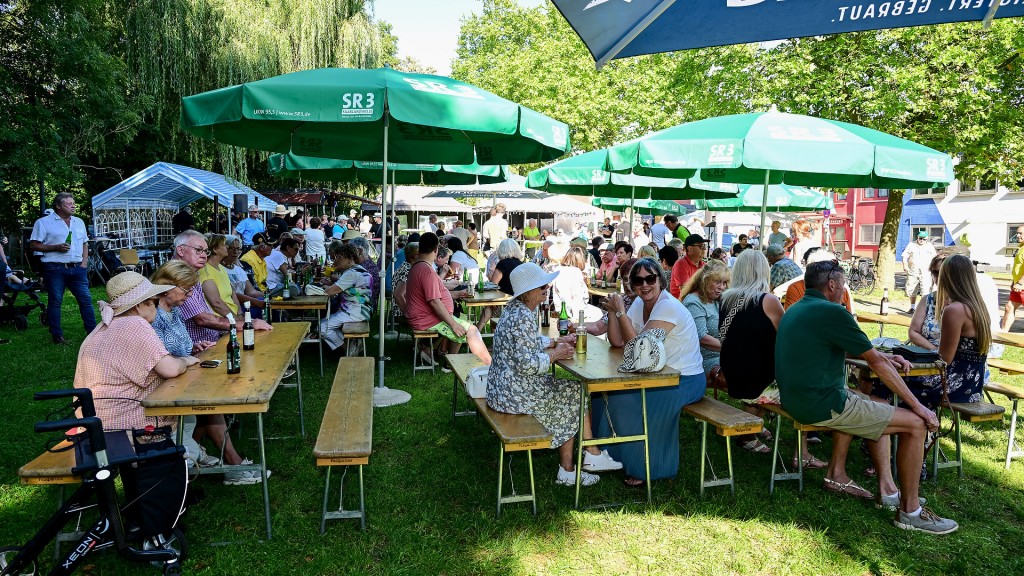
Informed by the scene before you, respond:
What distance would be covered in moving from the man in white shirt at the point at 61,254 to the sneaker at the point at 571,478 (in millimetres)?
6804

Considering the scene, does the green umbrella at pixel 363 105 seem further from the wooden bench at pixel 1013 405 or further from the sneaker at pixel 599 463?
the wooden bench at pixel 1013 405

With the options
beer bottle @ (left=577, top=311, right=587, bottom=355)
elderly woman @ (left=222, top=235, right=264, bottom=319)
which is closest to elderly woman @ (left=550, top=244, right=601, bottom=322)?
beer bottle @ (left=577, top=311, right=587, bottom=355)

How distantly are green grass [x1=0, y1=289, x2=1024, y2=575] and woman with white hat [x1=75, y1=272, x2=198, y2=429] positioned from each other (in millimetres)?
767

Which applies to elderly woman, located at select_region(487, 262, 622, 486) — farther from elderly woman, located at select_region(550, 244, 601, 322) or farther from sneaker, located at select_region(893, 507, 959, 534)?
elderly woman, located at select_region(550, 244, 601, 322)

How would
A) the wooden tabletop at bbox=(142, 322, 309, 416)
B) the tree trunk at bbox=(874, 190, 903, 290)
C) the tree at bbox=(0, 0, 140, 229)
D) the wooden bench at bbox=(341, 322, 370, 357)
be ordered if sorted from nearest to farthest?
the wooden tabletop at bbox=(142, 322, 309, 416) → the wooden bench at bbox=(341, 322, 370, 357) → the tree at bbox=(0, 0, 140, 229) → the tree trunk at bbox=(874, 190, 903, 290)

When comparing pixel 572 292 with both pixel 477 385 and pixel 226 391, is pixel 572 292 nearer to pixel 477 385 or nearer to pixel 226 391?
pixel 477 385

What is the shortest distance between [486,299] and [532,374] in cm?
402

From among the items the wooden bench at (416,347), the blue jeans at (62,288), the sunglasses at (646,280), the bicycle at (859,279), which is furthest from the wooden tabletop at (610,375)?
the bicycle at (859,279)

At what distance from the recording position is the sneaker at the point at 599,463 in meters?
4.44

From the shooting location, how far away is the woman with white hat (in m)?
3.37

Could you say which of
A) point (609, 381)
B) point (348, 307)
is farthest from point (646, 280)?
point (348, 307)

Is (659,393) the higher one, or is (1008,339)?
(1008,339)

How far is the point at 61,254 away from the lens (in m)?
7.95

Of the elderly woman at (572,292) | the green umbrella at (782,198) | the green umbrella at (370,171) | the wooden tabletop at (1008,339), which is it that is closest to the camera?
the wooden tabletop at (1008,339)
